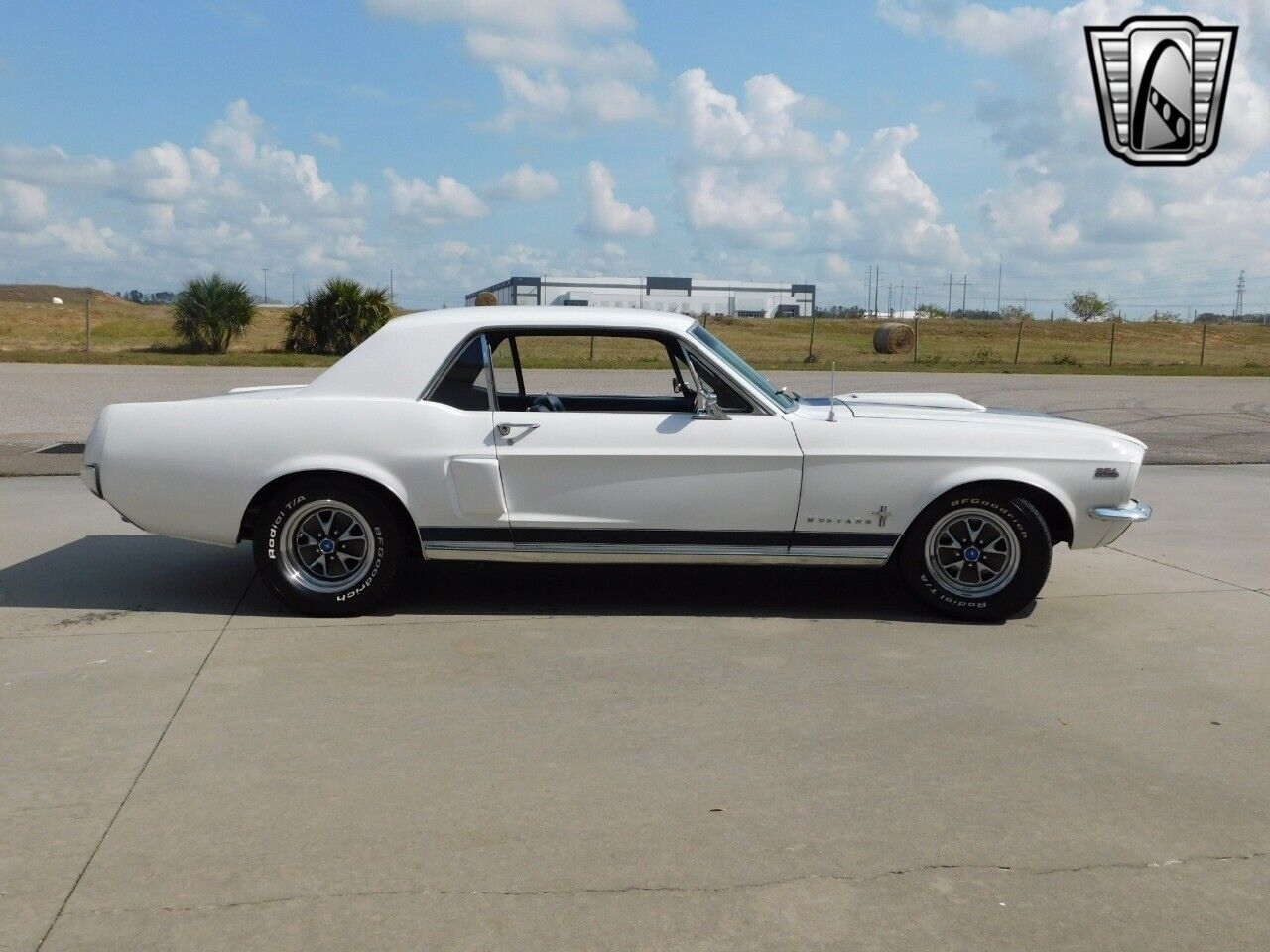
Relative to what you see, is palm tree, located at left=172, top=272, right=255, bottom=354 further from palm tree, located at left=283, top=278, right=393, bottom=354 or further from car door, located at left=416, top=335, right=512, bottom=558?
car door, located at left=416, top=335, right=512, bottom=558

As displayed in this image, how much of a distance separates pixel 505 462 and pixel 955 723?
8.05ft

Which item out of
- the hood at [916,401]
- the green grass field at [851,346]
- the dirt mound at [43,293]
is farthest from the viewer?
the dirt mound at [43,293]

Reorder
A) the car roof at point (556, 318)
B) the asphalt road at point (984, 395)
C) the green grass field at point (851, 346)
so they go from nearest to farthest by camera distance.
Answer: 1. the car roof at point (556, 318)
2. the asphalt road at point (984, 395)
3. the green grass field at point (851, 346)

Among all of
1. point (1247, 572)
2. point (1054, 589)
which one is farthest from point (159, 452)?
point (1247, 572)

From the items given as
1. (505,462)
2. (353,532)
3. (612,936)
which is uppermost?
(505,462)

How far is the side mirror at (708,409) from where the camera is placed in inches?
229

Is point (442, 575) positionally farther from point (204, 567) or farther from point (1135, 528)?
point (1135, 528)

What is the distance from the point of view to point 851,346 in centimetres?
4231

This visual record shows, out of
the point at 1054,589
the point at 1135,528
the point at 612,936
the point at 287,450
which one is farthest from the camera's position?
the point at 1135,528

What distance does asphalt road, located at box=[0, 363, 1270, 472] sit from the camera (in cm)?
1383

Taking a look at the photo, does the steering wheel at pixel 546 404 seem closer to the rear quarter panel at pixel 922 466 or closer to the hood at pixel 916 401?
the rear quarter panel at pixel 922 466

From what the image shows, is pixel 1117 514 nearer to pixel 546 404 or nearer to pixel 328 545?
pixel 546 404

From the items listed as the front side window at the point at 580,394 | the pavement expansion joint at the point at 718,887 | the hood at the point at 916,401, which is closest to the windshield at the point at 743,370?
the front side window at the point at 580,394

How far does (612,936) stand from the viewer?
288cm
